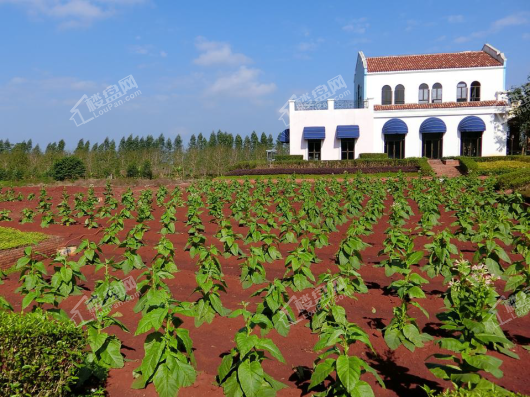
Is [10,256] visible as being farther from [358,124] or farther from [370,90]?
[370,90]

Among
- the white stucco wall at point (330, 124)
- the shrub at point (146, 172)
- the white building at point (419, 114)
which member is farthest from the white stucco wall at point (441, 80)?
the shrub at point (146, 172)

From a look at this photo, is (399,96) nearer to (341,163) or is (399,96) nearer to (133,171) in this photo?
(341,163)

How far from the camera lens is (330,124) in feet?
123

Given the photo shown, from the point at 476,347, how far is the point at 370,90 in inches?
1520

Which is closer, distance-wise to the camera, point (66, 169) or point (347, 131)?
point (66, 169)

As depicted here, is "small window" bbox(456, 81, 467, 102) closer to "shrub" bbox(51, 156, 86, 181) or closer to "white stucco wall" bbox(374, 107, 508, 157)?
"white stucco wall" bbox(374, 107, 508, 157)

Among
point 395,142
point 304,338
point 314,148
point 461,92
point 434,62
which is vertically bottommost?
point 304,338

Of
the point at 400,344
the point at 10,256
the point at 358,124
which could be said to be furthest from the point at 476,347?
the point at 358,124

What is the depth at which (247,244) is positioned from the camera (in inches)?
389

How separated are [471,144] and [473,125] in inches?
81.0

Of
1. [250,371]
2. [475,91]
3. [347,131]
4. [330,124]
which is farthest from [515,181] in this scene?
[475,91]

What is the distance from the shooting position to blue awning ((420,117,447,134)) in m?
36.4

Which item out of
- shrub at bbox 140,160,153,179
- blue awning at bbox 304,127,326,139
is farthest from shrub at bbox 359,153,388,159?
shrub at bbox 140,160,153,179

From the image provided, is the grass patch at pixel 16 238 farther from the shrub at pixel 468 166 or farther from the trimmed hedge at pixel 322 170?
the shrub at pixel 468 166
